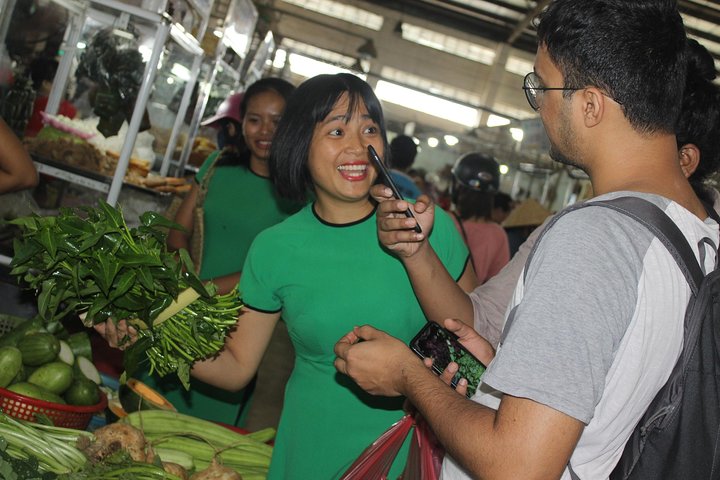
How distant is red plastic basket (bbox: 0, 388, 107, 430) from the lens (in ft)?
8.32

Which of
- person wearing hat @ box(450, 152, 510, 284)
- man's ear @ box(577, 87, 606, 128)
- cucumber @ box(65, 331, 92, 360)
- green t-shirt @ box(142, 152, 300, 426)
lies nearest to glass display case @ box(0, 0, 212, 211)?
green t-shirt @ box(142, 152, 300, 426)

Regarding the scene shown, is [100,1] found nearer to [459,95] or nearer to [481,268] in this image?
[481,268]

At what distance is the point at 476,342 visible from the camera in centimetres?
202

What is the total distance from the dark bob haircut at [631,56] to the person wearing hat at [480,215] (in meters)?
4.19

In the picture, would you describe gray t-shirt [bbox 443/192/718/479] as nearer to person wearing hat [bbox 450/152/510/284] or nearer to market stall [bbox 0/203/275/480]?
market stall [bbox 0/203/275/480]

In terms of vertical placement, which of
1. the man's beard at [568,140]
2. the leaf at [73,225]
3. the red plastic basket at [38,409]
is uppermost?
the man's beard at [568,140]

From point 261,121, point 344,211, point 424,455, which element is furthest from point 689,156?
point 261,121

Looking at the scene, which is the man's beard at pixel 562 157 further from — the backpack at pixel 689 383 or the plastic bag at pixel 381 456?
the plastic bag at pixel 381 456

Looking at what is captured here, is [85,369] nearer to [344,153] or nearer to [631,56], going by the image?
[344,153]

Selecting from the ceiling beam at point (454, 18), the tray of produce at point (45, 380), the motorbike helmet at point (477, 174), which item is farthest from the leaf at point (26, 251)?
the ceiling beam at point (454, 18)

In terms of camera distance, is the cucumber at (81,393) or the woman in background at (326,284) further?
the cucumber at (81,393)

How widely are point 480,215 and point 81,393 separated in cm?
396

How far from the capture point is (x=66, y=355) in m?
2.99

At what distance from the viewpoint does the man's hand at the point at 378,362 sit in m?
1.71
